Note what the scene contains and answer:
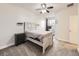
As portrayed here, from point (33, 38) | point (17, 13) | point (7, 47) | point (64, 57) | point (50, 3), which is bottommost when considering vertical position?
point (64, 57)

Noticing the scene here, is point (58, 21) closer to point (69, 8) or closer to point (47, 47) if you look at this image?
point (69, 8)

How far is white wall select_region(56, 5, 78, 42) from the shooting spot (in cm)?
167

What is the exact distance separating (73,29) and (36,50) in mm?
820

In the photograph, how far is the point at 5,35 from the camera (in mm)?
1826

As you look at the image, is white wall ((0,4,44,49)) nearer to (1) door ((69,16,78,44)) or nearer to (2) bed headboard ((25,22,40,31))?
(2) bed headboard ((25,22,40,31))

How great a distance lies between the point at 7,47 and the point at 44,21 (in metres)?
0.85

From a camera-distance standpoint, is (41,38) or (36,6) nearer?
(36,6)

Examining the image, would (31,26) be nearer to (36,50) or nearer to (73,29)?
(36,50)

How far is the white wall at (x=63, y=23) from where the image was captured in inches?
65.8

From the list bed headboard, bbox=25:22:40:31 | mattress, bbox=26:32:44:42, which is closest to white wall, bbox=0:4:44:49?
bed headboard, bbox=25:22:40:31

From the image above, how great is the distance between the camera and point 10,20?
5.99 feet

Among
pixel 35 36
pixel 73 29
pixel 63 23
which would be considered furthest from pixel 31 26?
pixel 73 29

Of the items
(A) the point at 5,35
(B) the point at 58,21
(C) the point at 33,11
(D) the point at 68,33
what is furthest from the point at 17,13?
(D) the point at 68,33

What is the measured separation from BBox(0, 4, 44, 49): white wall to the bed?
8.9 inches
